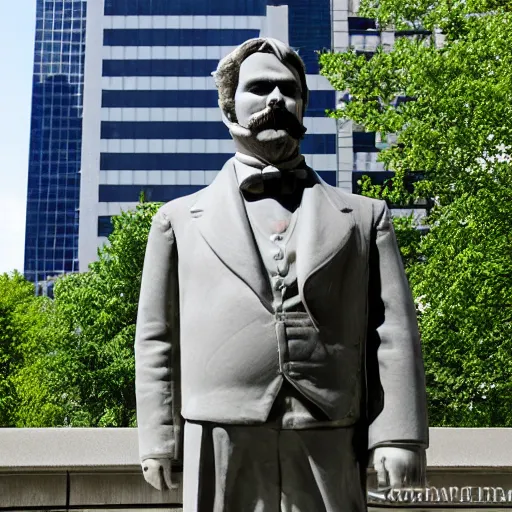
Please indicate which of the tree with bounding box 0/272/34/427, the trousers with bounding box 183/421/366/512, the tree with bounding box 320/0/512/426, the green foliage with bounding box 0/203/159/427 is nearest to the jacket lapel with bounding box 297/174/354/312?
the trousers with bounding box 183/421/366/512

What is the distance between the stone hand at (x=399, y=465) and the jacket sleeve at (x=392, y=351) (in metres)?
0.03

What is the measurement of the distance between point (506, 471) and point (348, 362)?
420 centimetres

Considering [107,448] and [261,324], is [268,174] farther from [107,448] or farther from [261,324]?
[107,448]

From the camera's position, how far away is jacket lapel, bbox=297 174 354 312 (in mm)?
3446

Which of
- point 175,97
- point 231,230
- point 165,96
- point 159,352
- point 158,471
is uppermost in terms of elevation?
point 165,96

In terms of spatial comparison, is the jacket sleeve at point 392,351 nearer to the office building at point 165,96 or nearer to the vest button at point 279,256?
the vest button at point 279,256

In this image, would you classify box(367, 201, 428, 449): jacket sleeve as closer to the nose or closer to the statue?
the statue

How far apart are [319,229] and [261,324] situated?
462mm

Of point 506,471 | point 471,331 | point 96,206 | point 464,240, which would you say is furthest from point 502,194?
point 96,206

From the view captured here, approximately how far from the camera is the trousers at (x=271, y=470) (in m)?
3.39

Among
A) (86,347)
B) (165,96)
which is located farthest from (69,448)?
(165,96)

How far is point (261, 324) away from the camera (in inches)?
134

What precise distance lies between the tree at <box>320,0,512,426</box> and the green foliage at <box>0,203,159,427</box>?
9809mm

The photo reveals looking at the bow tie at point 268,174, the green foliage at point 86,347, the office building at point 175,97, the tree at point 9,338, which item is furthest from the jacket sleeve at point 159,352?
the office building at point 175,97
